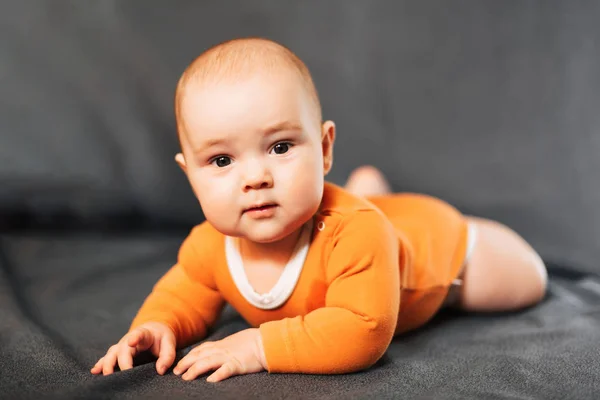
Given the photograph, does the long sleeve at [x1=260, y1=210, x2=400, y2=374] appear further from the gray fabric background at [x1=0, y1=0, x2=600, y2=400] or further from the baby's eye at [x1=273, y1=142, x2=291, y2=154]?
the gray fabric background at [x1=0, y1=0, x2=600, y2=400]

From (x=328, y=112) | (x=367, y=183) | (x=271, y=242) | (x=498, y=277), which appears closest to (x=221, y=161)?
(x=271, y=242)

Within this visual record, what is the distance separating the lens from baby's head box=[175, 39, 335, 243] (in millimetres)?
918

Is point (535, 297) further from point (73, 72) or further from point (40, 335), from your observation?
point (73, 72)

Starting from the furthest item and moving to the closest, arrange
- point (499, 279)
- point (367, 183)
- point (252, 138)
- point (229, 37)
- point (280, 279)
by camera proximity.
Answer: point (229, 37), point (367, 183), point (499, 279), point (280, 279), point (252, 138)

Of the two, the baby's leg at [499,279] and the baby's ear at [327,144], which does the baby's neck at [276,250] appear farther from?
the baby's leg at [499,279]

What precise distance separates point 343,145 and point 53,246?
2.57 feet

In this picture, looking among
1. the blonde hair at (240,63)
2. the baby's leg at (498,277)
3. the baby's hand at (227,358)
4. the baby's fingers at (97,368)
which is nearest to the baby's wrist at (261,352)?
the baby's hand at (227,358)

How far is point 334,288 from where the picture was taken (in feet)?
3.24

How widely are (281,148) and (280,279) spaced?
21 cm

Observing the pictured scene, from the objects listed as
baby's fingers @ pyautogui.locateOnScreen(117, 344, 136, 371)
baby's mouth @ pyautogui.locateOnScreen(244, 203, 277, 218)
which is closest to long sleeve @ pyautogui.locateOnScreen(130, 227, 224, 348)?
baby's fingers @ pyautogui.locateOnScreen(117, 344, 136, 371)

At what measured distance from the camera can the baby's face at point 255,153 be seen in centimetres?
92

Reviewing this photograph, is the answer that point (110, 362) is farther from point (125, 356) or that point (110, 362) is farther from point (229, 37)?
point (229, 37)

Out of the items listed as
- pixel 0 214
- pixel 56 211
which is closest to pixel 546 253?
pixel 56 211

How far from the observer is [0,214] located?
1.78 m
